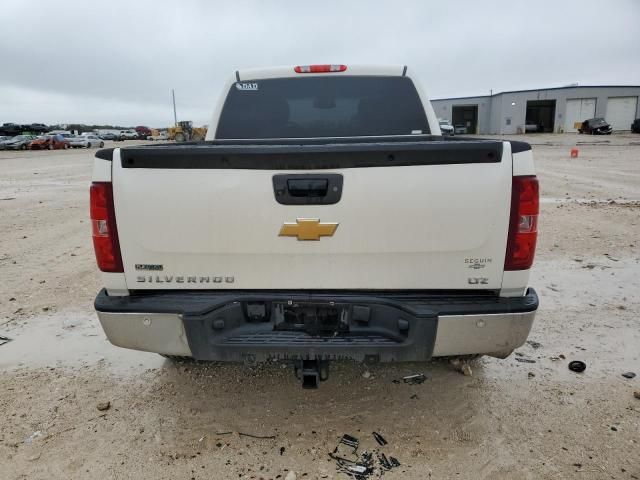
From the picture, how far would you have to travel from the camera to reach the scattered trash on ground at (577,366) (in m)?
3.43

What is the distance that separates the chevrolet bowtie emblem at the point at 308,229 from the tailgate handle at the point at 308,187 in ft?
0.43

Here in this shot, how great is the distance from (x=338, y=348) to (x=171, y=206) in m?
1.14

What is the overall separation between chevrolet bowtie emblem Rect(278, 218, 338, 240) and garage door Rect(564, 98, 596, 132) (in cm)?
6040

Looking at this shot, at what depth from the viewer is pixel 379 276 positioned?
2.45 m

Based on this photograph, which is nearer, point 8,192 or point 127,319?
point 127,319

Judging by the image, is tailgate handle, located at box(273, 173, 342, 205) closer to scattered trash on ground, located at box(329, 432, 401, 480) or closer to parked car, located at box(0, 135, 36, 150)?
scattered trash on ground, located at box(329, 432, 401, 480)

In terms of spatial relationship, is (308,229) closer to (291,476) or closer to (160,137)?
(291,476)

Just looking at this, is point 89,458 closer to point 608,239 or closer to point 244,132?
point 244,132

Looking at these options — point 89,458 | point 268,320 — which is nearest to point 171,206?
point 268,320

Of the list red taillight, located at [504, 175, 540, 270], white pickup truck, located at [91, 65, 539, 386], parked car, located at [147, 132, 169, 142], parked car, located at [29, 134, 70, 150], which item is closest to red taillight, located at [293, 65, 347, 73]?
white pickup truck, located at [91, 65, 539, 386]

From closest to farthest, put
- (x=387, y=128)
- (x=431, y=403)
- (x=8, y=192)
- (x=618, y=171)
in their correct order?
(x=431, y=403)
(x=387, y=128)
(x=8, y=192)
(x=618, y=171)

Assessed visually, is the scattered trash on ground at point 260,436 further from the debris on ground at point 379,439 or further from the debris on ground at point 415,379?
the debris on ground at point 415,379

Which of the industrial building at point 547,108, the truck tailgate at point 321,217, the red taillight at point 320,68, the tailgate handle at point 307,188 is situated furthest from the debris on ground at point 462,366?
the industrial building at point 547,108

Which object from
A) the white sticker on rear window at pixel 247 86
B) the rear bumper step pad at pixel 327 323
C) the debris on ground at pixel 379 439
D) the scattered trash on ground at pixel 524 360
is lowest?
the debris on ground at pixel 379 439
